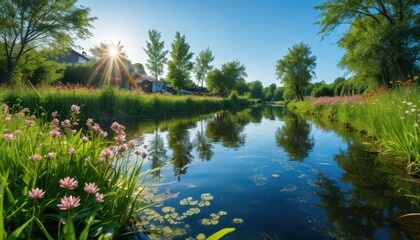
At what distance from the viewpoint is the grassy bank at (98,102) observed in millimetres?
8219

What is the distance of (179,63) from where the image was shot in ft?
107

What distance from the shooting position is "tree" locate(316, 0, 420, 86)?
39.6ft

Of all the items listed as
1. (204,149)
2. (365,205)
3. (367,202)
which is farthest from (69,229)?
(204,149)

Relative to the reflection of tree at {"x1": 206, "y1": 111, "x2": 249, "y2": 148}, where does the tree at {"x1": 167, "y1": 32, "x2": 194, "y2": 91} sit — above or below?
above

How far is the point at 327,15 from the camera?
50.6 feet

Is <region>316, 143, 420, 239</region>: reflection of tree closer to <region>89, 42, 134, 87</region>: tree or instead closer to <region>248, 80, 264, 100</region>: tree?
<region>89, 42, 134, 87</region>: tree

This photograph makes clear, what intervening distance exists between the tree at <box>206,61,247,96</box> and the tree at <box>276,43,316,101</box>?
1820 cm

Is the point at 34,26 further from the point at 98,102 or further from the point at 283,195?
the point at 283,195

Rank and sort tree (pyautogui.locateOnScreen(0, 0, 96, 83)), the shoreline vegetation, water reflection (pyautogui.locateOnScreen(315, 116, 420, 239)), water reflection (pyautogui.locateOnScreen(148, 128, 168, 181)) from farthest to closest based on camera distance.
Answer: tree (pyautogui.locateOnScreen(0, 0, 96, 83)) < water reflection (pyautogui.locateOnScreen(148, 128, 168, 181)) < water reflection (pyautogui.locateOnScreen(315, 116, 420, 239)) < the shoreline vegetation

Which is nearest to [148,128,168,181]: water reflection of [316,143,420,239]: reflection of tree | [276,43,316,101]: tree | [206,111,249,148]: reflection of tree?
[206,111,249,148]: reflection of tree

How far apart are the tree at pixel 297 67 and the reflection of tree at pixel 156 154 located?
1481 inches

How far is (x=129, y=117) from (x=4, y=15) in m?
14.9

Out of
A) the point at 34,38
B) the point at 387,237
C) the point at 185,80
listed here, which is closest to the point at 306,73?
the point at 185,80

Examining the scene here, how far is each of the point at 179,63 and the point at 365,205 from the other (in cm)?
3206
